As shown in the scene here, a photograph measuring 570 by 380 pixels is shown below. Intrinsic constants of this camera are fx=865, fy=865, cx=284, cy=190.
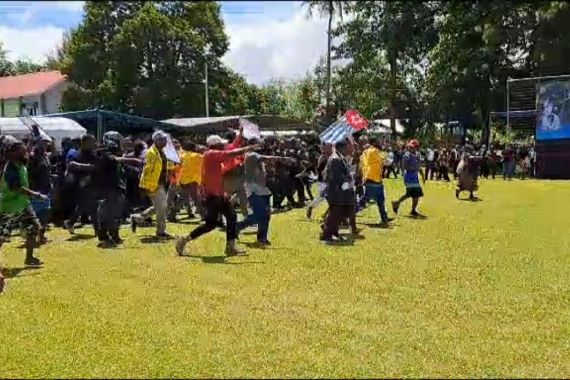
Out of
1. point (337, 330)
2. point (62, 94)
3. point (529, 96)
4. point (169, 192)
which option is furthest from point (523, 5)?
→ point (62, 94)

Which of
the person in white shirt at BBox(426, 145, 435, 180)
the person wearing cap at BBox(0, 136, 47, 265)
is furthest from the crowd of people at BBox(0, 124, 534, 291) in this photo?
the person in white shirt at BBox(426, 145, 435, 180)

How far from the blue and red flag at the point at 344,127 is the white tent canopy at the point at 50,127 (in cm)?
825

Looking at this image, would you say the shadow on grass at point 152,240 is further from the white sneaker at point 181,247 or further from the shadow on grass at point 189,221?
the shadow on grass at point 189,221

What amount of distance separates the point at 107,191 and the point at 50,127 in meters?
11.9

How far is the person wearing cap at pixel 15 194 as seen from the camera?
9.93m

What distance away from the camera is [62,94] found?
49000 mm

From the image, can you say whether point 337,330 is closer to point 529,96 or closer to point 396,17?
point 396,17

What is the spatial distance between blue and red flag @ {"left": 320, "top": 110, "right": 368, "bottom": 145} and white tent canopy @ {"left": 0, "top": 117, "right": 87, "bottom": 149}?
8.25 metres

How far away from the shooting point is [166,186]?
13.8 m

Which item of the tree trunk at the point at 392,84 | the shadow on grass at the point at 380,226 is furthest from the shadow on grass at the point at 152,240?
the tree trunk at the point at 392,84

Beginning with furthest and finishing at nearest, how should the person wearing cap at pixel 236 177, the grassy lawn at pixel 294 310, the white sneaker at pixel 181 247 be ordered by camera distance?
the person wearing cap at pixel 236 177 < the white sneaker at pixel 181 247 < the grassy lawn at pixel 294 310

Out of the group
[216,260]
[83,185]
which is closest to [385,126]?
[83,185]

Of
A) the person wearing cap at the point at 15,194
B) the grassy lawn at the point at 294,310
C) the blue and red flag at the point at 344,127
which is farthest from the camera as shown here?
the blue and red flag at the point at 344,127

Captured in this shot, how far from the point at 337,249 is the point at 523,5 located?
309 inches
